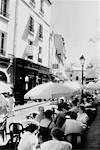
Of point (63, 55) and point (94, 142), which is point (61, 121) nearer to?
Answer: point (94, 142)

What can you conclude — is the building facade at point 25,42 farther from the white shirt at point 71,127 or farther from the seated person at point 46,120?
the white shirt at point 71,127

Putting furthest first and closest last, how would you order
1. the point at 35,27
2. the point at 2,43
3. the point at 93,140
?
the point at 35,27 → the point at 2,43 → the point at 93,140

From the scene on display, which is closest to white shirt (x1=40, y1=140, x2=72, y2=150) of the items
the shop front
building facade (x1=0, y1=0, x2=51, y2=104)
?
building facade (x1=0, y1=0, x2=51, y2=104)

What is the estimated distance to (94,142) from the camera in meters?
7.36

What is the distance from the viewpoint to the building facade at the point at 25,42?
18703 mm

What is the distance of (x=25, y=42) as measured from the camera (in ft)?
71.3

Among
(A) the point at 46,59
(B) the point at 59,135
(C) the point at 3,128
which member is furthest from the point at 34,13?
(B) the point at 59,135

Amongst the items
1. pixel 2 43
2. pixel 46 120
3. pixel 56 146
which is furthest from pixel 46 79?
pixel 56 146

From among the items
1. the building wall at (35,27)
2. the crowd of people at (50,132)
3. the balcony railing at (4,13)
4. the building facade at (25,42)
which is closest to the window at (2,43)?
the building facade at (25,42)

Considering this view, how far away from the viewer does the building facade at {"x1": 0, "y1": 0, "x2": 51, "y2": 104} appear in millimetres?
18703

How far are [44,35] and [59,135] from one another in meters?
23.3

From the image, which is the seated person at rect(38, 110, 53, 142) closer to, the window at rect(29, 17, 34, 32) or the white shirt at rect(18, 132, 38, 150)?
the white shirt at rect(18, 132, 38, 150)

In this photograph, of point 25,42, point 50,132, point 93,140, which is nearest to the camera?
point 50,132

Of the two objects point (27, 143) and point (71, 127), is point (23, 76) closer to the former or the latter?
point (71, 127)
